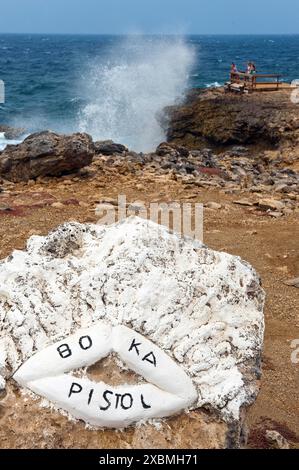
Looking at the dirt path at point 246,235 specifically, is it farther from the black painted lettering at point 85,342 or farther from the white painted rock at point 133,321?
the black painted lettering at point 85,342

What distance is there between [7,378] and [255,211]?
638 cm

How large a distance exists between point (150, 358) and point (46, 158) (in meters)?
7.78

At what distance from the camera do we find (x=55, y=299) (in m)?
3.00

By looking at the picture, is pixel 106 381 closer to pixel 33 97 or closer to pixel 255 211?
pixel 255 211

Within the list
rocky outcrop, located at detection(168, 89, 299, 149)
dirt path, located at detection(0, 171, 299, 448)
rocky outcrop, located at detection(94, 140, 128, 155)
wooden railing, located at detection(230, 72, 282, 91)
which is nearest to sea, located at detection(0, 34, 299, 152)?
rocky outcrop, located at detection(168, 89, 299, 149)

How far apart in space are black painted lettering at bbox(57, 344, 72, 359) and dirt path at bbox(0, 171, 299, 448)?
5.99 ft

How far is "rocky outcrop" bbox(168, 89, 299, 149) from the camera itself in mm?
16656

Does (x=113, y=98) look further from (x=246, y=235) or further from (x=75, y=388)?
(x=75, y=388)

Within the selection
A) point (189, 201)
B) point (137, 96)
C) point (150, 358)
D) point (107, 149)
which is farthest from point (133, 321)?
point (137, 96)

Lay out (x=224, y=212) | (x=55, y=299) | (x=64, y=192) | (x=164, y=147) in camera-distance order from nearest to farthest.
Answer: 1. (x=55, y=299)
2. (x=224, y=212)
3. (x=64, y=192)
4. (x=164, y=147)

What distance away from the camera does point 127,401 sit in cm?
261

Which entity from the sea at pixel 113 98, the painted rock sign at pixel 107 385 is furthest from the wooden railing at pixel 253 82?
the painted rock sign at pixel 107 385

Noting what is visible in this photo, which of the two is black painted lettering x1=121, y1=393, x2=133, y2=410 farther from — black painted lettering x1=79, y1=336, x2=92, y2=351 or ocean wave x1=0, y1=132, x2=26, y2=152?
ocean wave x1=0, y1=132, x2=26, y2=152

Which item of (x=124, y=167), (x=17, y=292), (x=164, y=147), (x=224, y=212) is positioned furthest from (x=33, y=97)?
(x=17, y=292)
